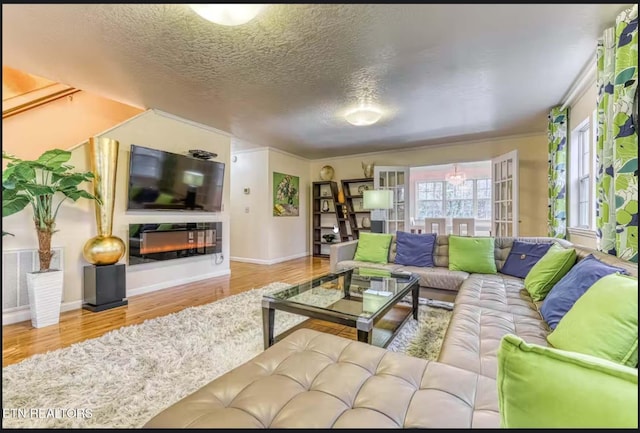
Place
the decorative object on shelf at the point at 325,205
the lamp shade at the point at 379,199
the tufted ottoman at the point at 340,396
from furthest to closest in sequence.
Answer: the decorative object on shelf at the point at 325,205 < the lamp shade at the point at 379,199 < the tufted ottoman at the point at 340,396

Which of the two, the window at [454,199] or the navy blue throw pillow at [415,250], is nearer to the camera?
the navy blue throw pillow at [415,250]

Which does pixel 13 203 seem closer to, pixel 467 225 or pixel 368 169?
pixel 368 169

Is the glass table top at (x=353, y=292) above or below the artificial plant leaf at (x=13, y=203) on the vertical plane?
below

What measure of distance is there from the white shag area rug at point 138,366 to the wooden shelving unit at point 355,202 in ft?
12.3

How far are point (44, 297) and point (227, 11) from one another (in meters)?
2.86

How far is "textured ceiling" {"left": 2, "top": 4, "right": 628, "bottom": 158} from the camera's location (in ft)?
6.43

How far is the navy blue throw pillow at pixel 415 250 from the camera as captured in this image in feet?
11.1

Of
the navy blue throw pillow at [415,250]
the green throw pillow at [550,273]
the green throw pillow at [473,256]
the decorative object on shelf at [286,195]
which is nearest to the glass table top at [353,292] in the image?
the navy blue throw pillow at [415,250]

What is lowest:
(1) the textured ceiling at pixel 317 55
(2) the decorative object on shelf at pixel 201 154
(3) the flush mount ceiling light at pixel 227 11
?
(2) the decorative object on shelf at pixel 201 154

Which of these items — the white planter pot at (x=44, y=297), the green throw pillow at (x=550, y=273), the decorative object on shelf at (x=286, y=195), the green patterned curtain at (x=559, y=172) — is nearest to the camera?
the green throw pillow at (x=550, y=273)

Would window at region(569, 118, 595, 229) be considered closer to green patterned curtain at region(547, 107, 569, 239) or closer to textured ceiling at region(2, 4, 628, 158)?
green patterned curtain at region(547, 107, 569, 239)

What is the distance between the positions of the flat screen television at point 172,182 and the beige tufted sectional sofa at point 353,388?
315 cm

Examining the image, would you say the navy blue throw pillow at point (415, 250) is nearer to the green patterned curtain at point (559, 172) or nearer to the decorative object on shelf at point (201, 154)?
the green patterned curtain at point (559, 172)

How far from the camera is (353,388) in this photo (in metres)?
1.04
